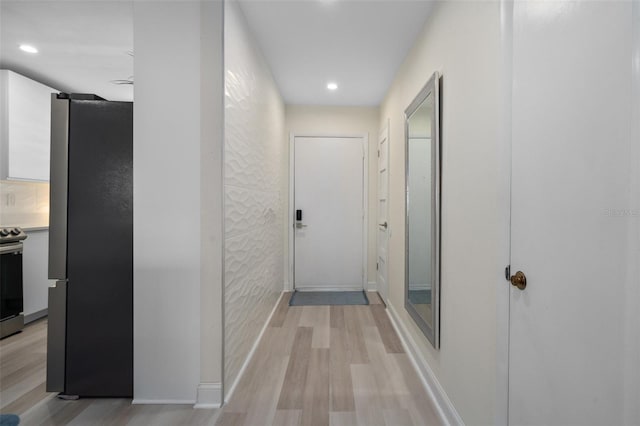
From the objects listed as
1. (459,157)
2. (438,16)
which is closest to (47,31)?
(438,16)

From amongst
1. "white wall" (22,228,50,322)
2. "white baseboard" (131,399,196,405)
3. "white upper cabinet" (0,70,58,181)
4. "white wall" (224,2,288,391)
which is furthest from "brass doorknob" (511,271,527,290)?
"white upper cabinet" (0,70,58,181)

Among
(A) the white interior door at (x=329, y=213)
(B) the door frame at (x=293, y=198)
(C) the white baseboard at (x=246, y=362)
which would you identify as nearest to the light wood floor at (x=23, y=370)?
(C) the white baseboard at (x=246, y=362)

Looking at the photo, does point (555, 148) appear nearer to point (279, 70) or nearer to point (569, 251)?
point (569, 251)

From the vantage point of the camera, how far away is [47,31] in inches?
88.9

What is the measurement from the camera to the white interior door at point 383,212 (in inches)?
131

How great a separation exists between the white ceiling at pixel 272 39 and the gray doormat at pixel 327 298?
2600 mm

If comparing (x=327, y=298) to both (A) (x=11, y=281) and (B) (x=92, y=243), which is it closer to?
(B) (x=92, y=243)

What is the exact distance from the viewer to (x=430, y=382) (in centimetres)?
182

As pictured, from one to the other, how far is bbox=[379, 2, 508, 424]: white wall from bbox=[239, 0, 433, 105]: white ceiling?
35 centimetres

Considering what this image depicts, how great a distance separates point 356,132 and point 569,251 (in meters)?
3.43

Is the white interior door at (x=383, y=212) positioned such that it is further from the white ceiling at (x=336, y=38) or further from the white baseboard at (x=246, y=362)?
the white baseboard at (x=246, y=362)

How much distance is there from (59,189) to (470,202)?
2.34m

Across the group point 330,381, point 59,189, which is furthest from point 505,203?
point 59,189

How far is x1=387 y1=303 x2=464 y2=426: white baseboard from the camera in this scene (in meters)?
1.52
